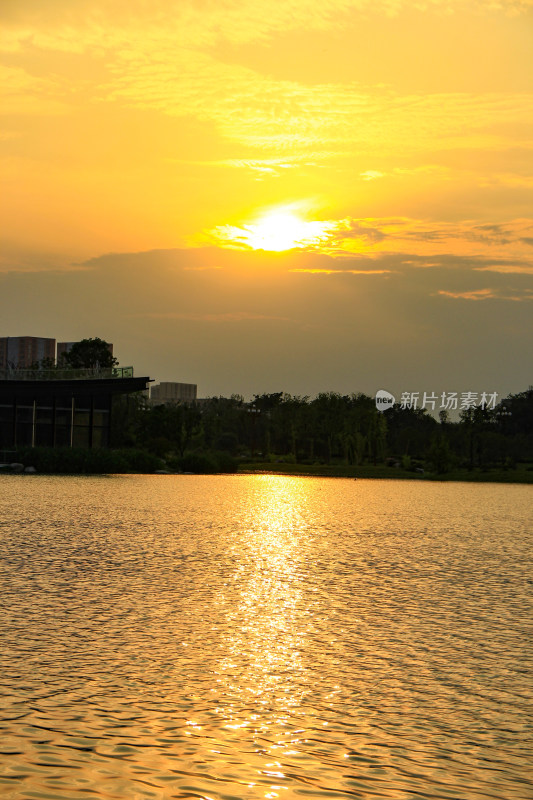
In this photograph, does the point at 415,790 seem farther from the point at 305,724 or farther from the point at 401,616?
the point at 401,616

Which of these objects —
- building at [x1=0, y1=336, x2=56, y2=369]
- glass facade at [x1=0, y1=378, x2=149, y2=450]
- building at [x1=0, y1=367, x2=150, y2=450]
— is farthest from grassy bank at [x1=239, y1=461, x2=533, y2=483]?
building at [x1=0, y1=336, x2=56, y2=369]

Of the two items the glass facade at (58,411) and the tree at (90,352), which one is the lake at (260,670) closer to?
the glass facade at (58,411)

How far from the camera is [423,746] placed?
6.88 metres

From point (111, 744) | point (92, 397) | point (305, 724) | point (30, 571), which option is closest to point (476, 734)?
point (305, 724)

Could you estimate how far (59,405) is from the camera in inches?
2544

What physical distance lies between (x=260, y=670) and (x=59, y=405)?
57271mm

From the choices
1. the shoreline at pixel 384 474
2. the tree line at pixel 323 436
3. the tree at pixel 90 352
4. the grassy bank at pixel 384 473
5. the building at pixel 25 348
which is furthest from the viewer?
the building at pixel 25 348

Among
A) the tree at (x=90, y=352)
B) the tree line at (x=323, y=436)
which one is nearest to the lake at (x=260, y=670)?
the tree line at (x=323, y=436)

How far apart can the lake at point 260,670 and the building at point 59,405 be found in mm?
42570

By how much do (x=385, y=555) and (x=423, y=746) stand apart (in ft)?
38.3

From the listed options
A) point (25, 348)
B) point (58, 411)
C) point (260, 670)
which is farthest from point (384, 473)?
point (25, 348)

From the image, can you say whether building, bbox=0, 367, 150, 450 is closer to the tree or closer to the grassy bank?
the grassy bank

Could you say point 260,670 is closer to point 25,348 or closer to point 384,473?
point 384,473

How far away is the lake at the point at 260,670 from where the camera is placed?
6.17m
